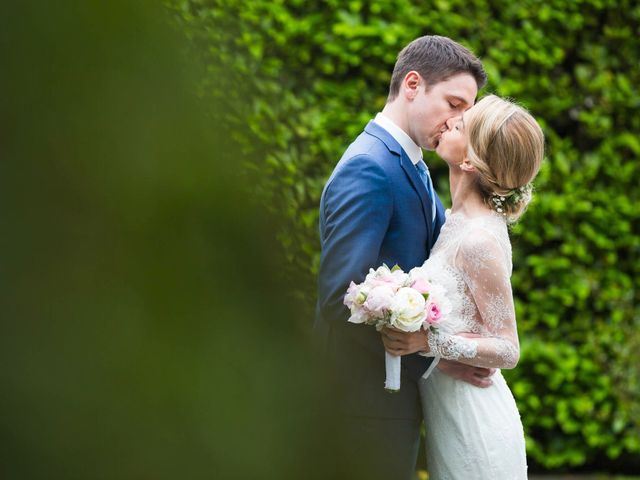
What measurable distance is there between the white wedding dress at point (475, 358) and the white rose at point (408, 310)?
0.19 meters

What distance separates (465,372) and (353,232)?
2.05 ft

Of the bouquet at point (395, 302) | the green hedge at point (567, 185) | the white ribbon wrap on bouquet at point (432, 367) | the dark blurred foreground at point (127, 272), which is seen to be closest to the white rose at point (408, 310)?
the bouquet at point (395, 302)

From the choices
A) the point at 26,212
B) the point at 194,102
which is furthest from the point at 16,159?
the point at 194,102

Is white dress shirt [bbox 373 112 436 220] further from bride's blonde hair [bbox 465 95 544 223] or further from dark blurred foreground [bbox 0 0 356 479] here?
dark blurred foreground [bbox 0 0 356 479]

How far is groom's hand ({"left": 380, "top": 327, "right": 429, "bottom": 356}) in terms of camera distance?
2674mm

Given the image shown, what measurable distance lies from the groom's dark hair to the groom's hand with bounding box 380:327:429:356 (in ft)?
2.75

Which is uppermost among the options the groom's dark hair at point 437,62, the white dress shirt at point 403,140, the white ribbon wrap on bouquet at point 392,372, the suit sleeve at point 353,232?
the groom's dark hair at point 437,62

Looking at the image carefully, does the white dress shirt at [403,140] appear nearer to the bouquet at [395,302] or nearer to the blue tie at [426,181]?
the blue tie at [426,181]

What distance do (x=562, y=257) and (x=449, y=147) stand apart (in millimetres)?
2822

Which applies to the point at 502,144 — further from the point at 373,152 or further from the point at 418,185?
the point at 373,152

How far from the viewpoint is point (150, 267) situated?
0.75m

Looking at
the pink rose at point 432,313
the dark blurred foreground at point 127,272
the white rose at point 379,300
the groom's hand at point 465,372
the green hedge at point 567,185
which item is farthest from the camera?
the green hedge at point 567,185

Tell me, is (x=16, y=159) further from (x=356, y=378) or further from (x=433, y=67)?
(x=433, y=67)

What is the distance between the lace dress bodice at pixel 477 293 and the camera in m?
2.76
